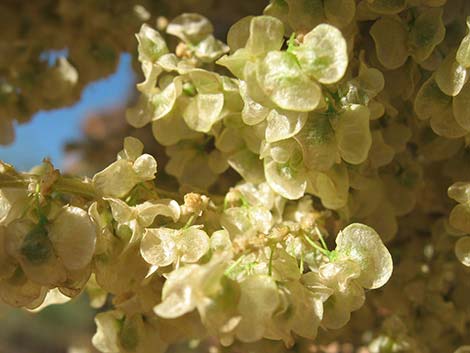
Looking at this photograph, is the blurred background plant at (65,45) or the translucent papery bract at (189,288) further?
the blurred background plant at (65,45)

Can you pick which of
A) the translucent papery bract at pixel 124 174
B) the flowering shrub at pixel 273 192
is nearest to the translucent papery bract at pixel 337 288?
the flowering shrub at pixel 273 192

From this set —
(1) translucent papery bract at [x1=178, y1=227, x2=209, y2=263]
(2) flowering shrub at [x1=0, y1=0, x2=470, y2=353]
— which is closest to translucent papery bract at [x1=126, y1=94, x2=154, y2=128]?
(2) flowering shrub at [x1=0, y1=0, x2=470, y2=353]

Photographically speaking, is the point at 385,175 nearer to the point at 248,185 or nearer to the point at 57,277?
the point at 248,185

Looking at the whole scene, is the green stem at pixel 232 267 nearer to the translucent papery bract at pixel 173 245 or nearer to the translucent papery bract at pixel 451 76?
the translucent papery bract at pixel 173 245

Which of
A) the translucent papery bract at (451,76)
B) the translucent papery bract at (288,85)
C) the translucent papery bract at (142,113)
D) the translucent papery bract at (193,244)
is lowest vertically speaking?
the translucent papery bract at (142,113)

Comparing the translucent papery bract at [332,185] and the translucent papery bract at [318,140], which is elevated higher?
the translucent papery bract at [318,140]
